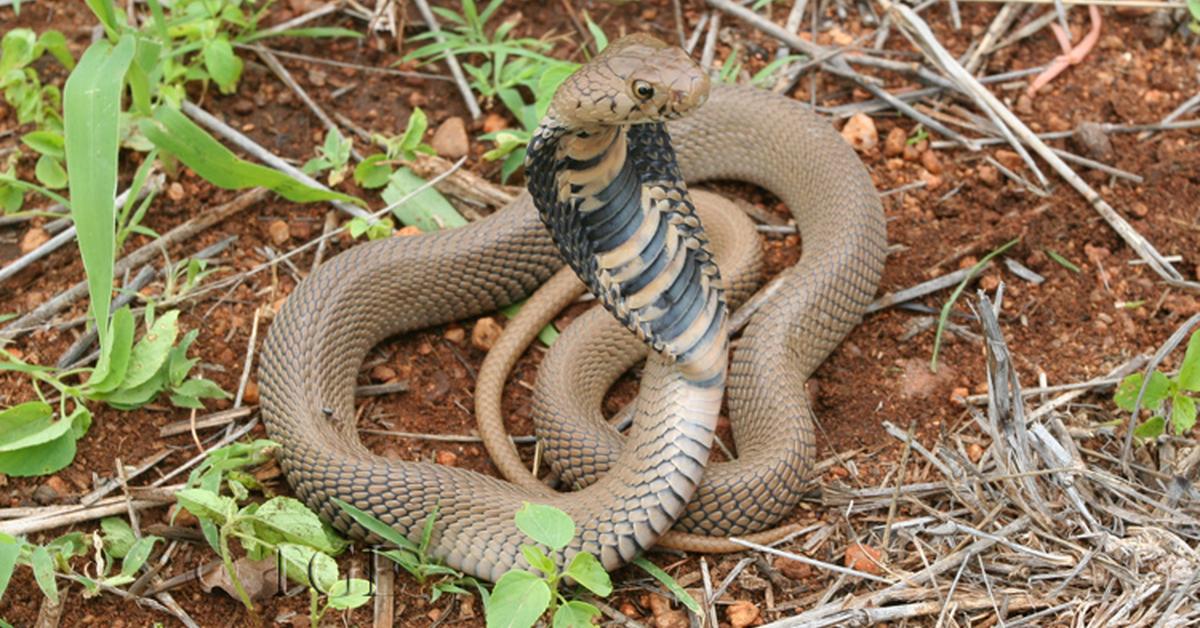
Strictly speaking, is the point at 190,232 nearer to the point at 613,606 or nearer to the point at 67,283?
the point at 67,283

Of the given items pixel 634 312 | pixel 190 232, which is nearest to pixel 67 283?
pixel 190 232

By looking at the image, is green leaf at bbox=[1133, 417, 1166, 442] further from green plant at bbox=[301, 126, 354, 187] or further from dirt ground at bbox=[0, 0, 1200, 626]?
green plant at bbox=[301, 126, 354, 187]

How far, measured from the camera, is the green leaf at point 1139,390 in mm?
4188

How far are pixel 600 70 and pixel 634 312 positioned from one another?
2.46ft

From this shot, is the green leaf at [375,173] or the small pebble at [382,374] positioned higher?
the green leaf at [375,173]

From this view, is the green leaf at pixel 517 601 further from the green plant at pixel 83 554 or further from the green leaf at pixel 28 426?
the green leaf at pixel 28 426

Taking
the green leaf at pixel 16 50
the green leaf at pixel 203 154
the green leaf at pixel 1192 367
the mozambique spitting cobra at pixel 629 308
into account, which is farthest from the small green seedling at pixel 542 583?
the green leaf at pixel 16 50

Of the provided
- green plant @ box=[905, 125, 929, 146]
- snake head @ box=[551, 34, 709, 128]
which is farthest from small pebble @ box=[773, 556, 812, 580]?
green plant @ box=[905, 125, 929, 146]

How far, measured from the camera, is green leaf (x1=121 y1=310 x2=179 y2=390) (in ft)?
15.1

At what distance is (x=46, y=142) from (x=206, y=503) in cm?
200

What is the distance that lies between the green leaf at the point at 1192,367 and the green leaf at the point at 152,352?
10.5 ft

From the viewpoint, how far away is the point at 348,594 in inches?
150

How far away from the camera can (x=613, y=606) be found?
166 inches

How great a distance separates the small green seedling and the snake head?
1.05m
